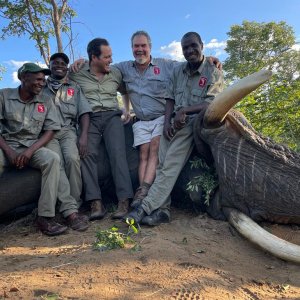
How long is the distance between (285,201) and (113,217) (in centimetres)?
164

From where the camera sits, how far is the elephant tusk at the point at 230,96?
3.05 meters

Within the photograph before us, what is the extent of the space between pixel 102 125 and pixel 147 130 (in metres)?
0.54

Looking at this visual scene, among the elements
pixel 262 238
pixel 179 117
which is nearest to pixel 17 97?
pixel 179 117

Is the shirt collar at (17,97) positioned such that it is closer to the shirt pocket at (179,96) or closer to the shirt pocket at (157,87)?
the shirt pocket at (157,87)

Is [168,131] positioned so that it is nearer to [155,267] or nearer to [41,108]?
[41,108]

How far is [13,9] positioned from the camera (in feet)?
30.2

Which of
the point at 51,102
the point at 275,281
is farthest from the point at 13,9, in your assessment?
the point at 275,281

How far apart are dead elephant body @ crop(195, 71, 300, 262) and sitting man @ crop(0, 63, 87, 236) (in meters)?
1.39

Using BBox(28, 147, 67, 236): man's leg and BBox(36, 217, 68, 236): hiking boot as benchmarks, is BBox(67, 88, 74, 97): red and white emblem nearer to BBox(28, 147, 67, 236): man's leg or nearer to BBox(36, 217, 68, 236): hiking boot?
BBox(28, 147, 67, 236): man's leg

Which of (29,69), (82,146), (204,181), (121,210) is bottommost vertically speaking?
(121,210)

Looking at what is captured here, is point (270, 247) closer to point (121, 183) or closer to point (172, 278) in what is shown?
point (172, 278)

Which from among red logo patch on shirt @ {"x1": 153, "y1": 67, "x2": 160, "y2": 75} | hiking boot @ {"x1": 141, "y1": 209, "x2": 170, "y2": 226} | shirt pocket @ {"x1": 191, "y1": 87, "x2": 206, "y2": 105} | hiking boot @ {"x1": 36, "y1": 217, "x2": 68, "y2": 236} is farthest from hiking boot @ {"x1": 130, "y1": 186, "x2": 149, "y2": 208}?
red logo patch on shirt @ {"x1": 153, "y1": 67, "x2": 160, "y2": 75}

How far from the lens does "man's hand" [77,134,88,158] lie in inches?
167

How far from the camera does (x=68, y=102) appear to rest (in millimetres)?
4500
